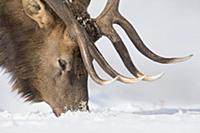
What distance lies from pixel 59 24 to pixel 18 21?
1.57 feet

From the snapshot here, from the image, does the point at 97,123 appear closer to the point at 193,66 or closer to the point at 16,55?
the point at 16,55

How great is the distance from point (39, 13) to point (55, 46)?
13.2 inches

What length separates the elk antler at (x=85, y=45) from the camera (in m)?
7.14

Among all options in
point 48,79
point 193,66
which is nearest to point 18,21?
point 48,79

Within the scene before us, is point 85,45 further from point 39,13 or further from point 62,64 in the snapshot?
point 39,13

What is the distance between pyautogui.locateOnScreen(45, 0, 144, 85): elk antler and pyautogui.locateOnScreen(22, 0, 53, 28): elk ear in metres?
0.24

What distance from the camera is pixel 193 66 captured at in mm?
14094

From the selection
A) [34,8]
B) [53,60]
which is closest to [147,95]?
[53,60]

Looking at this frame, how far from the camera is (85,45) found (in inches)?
288

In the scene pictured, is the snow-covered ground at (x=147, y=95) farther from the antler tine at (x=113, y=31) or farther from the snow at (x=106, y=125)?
the antler tine at (x=113, y=31)

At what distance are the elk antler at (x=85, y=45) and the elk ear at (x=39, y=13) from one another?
A: 243 millimetres

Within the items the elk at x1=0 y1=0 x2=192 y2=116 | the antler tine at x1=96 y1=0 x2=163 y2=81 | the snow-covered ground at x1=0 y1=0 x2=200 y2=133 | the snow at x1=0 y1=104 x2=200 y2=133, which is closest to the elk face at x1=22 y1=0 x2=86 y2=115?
the elk at x1=0 y1=0 x2=192 y2=116

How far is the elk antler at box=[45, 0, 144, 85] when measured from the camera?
23.4 feet

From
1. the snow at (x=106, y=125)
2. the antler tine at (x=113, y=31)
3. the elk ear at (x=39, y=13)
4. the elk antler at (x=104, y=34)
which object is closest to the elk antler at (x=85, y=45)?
the elk antler at (x=104, y=34)
